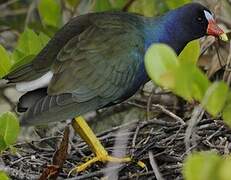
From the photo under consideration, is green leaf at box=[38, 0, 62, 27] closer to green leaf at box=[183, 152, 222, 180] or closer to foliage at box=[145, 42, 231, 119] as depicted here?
foliage at box=[145, 42, 231, 119]

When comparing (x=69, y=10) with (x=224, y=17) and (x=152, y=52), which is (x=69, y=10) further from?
(x=152, y=52)

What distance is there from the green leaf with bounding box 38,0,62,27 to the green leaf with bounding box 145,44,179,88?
2.39 metres

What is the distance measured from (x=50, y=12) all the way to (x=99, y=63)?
44.2 inches

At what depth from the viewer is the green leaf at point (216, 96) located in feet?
7.32

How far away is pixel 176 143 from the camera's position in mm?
3596

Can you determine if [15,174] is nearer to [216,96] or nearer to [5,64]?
[5,64]

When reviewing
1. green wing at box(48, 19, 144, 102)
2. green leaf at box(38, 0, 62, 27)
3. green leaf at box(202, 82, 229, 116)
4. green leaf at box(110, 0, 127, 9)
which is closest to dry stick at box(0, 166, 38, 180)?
green wing at box(48, 19, 144, 102)

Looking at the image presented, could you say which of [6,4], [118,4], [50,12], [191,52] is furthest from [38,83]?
[6,4]

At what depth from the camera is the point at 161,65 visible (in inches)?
89.7

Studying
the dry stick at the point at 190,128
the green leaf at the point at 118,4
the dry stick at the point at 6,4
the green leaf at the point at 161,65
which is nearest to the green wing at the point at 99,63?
the dry stick at the point at 190,128

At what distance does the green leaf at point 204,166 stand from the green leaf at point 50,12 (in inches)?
105

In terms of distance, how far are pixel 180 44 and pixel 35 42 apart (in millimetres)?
745

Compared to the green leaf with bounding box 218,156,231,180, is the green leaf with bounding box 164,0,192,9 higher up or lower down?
lower down

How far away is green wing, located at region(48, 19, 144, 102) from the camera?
11.8 feet
